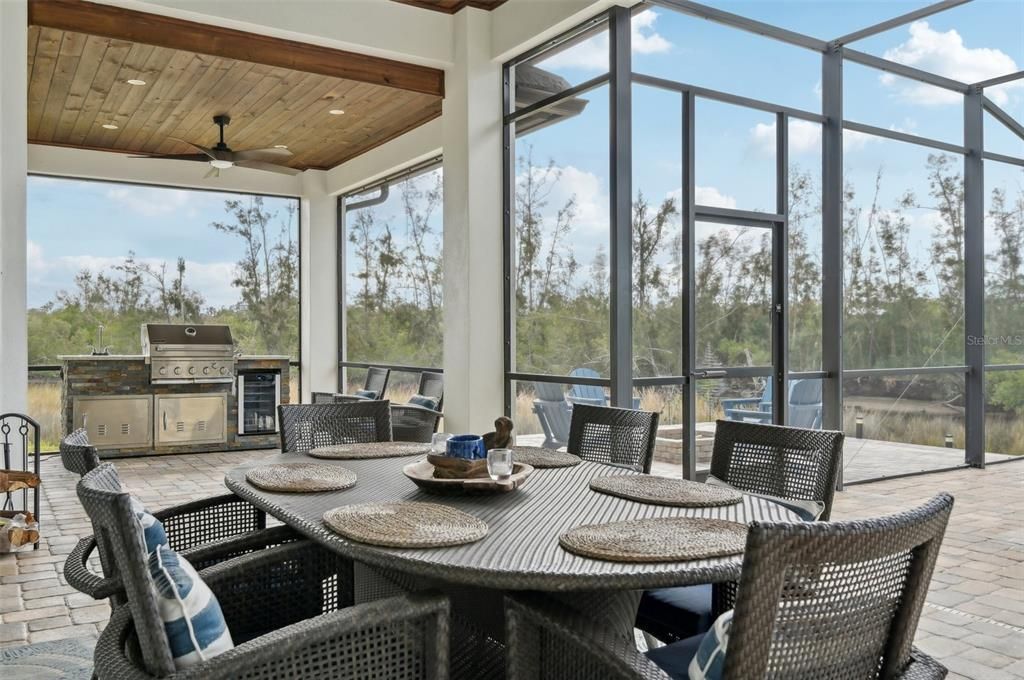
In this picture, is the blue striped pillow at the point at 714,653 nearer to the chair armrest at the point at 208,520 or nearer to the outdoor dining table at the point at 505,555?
the outdoor dining table at the point at 505,555

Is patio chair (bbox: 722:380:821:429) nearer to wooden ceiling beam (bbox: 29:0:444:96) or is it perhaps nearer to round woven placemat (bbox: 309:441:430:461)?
round woven placemat (bbox: 309:441:430:461)

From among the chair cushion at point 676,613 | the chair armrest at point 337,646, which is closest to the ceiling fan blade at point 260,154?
the chair cushion at point 676,613

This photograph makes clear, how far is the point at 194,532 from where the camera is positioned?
7.87 ft

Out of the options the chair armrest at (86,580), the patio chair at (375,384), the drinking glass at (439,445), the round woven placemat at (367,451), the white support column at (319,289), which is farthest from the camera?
the white support column at (319,289)

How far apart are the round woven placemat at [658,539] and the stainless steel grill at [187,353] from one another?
6.92 metres

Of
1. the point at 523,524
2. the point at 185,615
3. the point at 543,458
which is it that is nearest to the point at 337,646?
the point at 185,615

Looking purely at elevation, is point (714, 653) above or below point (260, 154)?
below

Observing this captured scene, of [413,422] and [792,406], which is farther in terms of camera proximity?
[792,406]

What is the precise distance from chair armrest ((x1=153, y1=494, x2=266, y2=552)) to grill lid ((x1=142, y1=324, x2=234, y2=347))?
19.1ft

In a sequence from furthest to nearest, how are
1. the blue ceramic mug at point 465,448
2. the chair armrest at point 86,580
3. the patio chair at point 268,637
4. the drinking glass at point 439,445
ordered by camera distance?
1. the drinking glass at point 439,445
2. the blue ceramic mug at point 465,448
3. the chair armrest at point 86,580
4. the patio chair at point 268,637

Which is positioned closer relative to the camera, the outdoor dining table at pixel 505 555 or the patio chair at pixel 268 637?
the patio chair at pixel 268 637

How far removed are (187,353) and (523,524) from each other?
6.85 m

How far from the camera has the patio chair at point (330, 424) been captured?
3.14m

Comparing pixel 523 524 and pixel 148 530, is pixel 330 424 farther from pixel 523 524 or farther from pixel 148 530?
pixel 148 530
